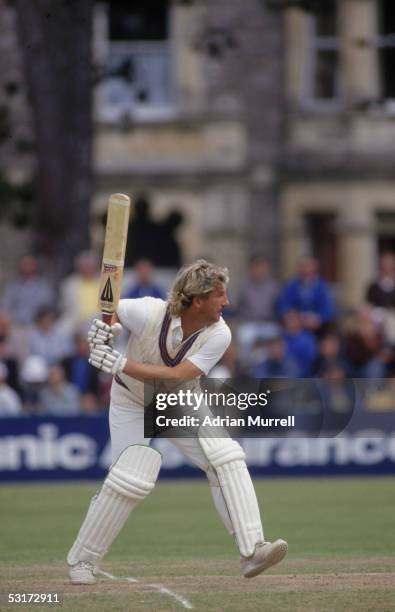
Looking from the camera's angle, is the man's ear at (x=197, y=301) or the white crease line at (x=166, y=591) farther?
the man's ear at (x=197, y=301)

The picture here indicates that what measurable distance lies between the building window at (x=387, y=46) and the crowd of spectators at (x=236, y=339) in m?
7.19

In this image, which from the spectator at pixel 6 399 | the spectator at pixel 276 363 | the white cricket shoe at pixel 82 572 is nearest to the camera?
the white cricket shoe at pixel 82 572

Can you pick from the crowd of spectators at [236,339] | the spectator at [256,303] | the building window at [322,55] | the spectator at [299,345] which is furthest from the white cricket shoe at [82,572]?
the building window at [322,55]

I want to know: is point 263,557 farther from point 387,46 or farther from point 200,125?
point 387,46

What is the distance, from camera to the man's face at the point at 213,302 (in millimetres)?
8375

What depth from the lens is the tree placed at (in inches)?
784

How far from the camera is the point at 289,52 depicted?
2517cm

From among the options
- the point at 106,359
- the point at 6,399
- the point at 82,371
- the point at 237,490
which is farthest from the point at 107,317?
the point at 82,371

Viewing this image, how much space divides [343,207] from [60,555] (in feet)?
50.7

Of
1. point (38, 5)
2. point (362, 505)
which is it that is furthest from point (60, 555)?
point (38, 5)

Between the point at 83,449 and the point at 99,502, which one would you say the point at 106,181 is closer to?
the point at 83,449

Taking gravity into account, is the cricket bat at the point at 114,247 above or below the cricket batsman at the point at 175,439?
above

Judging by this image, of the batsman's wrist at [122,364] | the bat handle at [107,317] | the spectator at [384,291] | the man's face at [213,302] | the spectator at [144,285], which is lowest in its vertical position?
the spectator at [384,291]

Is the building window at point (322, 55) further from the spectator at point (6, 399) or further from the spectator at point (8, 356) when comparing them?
the spectator at point (6, 399)
